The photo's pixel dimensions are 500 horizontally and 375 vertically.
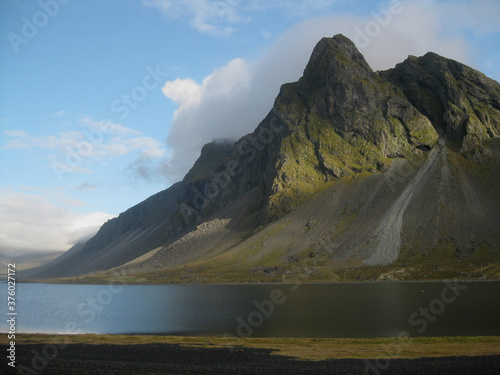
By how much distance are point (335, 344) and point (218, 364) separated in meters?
14.5

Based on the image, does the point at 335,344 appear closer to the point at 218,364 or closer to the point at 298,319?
the point at 218,364

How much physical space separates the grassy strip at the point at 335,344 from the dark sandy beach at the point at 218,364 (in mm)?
2231

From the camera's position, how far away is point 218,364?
36.9 m

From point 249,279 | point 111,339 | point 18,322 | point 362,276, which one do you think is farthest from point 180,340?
point 249,279

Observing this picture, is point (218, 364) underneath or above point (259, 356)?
above

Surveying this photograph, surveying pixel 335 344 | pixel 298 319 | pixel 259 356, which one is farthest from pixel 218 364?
pixel 298 319

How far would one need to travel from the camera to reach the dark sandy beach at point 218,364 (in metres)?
32.3

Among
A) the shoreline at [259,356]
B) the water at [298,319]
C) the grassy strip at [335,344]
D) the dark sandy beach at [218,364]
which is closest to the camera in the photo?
the dark sandy beach at [218,364]

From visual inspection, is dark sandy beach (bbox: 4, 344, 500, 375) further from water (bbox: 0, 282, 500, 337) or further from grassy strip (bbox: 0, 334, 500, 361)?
water (bbox: 0, 282, 500, 337)

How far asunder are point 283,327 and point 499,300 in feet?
156

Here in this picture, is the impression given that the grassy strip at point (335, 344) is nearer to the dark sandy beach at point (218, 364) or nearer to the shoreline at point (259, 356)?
the shoreline at point (259, 356)

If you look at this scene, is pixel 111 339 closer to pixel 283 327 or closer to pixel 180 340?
pixel 180 340

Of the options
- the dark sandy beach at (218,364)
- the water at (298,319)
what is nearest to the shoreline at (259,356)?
the dark sandy beach at (218,364)

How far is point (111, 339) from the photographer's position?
173 feet
